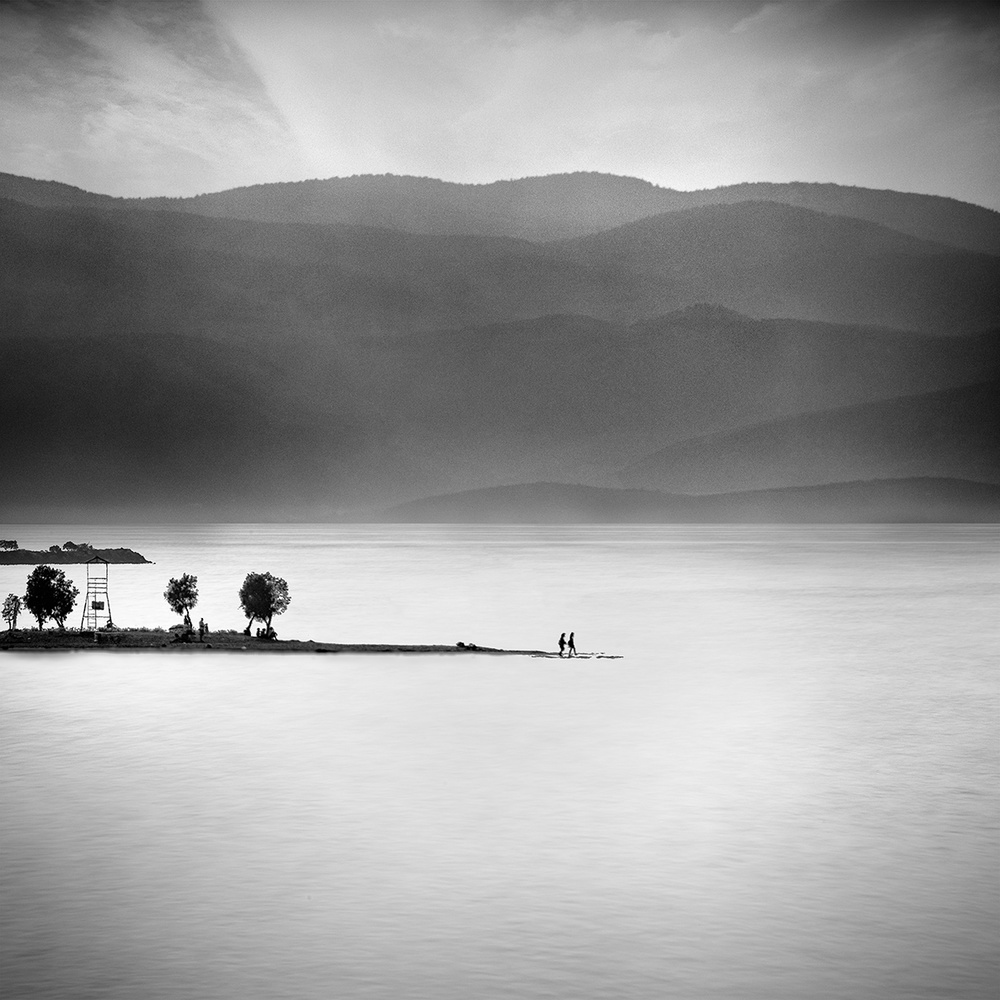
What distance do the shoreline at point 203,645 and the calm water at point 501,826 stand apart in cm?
119

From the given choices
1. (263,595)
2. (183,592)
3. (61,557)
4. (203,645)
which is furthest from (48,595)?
(61,557)

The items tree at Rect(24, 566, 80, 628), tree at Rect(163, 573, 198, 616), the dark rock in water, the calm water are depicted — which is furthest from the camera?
the dark rock in water

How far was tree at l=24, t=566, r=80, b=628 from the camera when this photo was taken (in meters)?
55.3

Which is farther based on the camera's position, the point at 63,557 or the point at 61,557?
the point at 63,557

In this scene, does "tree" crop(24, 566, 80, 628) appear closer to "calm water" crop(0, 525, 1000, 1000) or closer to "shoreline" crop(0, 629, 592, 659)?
"shoreline" crop(0, 629, 592, 659)

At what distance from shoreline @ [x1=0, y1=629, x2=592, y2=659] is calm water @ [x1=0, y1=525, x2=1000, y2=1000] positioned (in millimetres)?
1193

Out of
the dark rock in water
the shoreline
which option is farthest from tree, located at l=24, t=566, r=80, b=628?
the dark rock in water

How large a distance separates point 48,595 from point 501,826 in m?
38.8

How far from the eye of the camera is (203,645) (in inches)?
2110

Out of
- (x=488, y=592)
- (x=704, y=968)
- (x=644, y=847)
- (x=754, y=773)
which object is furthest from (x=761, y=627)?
(x=704, y=968)

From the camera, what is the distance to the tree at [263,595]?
180 feet

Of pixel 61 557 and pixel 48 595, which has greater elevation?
pixel 61 557

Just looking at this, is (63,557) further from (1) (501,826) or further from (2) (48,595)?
(1) (501,826)

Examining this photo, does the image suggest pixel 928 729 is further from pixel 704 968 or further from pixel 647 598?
pixel 647 598
